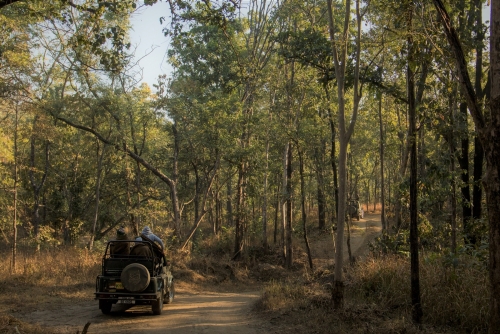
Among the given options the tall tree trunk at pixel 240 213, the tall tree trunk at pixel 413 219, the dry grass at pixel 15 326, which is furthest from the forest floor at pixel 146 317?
the tall tree trunk at pixel 240 213

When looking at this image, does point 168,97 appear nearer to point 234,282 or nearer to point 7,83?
point 7,83

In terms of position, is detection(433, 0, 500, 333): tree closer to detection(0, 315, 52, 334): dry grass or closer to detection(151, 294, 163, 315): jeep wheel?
detection(151, 294, 163, 315): jeep wheel

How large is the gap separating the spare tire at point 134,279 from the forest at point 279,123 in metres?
4.29

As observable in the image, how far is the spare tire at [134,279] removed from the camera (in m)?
9.16

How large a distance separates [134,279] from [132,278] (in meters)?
0.05

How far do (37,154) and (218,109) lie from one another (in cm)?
1490

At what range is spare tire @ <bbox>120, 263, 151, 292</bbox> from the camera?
9156mm

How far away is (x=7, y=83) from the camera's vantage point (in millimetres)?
13508

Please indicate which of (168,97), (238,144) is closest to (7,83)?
(168,97)

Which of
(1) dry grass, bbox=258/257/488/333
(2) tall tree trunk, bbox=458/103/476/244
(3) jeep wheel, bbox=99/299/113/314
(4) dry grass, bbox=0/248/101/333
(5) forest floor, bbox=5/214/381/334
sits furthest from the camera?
(2) tall tree trunk, bbox=458/103/476/244

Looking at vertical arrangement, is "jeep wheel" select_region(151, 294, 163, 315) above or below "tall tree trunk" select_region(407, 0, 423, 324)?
below

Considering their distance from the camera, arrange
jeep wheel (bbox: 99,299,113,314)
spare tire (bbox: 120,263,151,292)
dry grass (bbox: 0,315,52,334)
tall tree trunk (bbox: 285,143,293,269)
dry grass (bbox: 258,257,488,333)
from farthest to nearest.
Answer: tall tree trunk (bbox: 285,143,293,269) → jeep wheel (bbox: 99,299,113,314) → spare tire (bbox: 120,263,151,292) → dry grass (bbox: 258,257,488,333) → dry grass (bbox: 0,315,52,334)

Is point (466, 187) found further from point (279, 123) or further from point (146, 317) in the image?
point (146, 317)

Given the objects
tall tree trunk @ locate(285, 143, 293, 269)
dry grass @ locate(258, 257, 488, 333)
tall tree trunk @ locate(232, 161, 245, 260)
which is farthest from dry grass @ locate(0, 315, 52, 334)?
tall tree trunk @ locate(232, 161, 245, 260)
